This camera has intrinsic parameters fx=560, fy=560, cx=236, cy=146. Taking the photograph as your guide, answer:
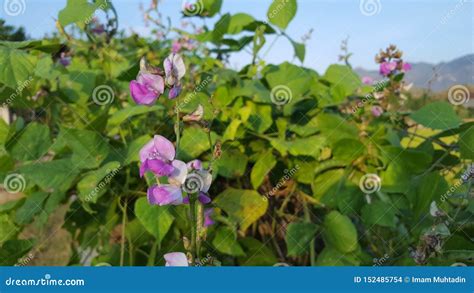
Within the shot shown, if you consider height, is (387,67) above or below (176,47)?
above

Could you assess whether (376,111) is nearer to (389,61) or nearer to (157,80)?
(389,61)

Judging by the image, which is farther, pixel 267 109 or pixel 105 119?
pixel 267 109

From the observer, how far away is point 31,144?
1.33m

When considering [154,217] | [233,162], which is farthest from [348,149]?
[154,217]

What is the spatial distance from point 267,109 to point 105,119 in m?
0.40

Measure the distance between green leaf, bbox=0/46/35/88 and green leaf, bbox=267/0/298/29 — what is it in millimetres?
610

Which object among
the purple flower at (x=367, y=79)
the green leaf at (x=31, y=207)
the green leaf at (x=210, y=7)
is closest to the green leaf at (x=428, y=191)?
the green leaf at (x=210, y=7)

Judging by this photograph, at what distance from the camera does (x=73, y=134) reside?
1.20m

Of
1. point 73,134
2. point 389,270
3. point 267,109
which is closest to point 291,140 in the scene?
point 267,109

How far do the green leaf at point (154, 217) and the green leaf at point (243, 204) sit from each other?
8.1 inches

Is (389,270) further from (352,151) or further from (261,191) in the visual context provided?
(261,191)

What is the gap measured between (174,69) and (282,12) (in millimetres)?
647

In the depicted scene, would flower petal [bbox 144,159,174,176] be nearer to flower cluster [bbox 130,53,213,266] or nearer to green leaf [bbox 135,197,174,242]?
flower cluster [bbox 130,53,213,266]

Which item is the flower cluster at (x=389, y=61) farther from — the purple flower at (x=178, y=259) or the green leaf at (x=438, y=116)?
the purple flower at (x=178, y=259)
